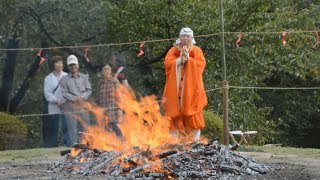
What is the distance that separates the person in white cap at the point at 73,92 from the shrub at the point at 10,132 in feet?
3.12

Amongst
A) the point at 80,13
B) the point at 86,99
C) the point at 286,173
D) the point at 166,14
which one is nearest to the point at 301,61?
the point at 166,14

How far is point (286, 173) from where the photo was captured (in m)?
8.56

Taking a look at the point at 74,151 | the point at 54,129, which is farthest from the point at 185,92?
the point at 54,129

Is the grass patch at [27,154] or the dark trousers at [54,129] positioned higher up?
the dark trousers at [54,129]

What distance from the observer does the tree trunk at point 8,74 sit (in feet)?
55.6

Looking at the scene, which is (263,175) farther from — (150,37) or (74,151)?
(150,37)

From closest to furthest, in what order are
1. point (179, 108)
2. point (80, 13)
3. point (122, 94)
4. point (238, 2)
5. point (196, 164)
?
point (196, 164)
point (179, 108)
point (122, 94)
point (80, 13)
point (238, 2)

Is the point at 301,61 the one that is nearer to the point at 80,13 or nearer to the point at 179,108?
the point at 80,13

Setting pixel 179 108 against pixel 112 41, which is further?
pixel 112 41

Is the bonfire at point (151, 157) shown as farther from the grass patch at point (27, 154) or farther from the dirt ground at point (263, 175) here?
the grass patch at point (27, 154)

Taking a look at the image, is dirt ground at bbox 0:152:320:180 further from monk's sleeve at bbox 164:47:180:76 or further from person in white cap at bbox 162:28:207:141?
monk's sleeve at bbox 164:47:180:76

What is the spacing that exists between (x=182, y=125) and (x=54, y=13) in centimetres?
695

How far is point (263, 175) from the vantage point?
845 cm

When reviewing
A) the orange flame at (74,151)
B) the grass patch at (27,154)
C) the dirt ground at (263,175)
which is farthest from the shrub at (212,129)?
the orange flame at (74,151)
